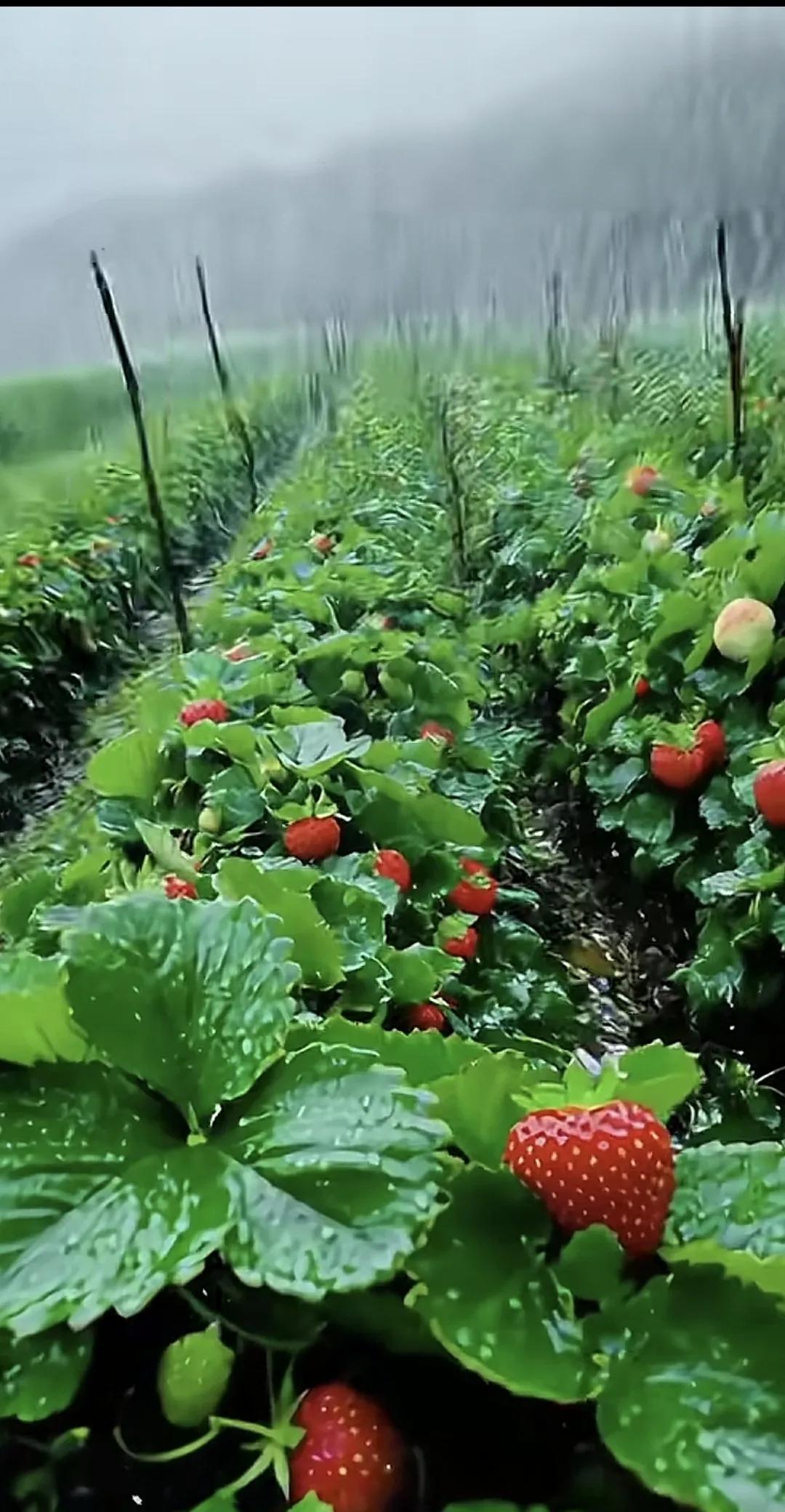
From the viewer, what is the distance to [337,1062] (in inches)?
15.3

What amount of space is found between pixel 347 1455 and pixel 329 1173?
0.24ft

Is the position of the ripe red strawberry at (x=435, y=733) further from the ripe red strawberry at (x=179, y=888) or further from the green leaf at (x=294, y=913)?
the green leaf at (x=294, y=913)

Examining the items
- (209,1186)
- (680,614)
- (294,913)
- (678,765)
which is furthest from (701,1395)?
(680,614)

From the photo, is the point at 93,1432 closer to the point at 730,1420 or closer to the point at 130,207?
the point at 730,1420

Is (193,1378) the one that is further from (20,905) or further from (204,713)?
(204,713)

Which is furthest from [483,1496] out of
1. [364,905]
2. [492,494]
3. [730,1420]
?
[492,494]

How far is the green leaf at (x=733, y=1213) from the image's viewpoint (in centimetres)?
34

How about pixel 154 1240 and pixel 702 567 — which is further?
pixel 702 567

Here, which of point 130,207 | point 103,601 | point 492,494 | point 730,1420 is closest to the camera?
point 730,1420

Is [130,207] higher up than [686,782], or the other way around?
[130,207]

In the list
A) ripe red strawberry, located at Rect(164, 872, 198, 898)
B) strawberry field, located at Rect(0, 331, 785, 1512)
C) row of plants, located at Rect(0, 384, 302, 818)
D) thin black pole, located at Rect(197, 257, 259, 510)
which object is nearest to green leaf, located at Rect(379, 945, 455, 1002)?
strawberry field, located at Rect(0, 331, 785, 1512)

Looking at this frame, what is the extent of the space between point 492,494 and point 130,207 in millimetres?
714

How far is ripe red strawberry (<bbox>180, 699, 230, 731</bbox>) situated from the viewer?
1.06 meters

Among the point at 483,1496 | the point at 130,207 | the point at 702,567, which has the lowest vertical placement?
the point at 702,567
